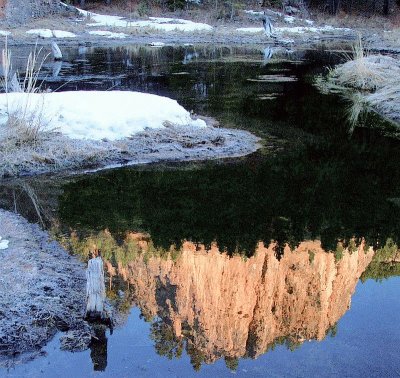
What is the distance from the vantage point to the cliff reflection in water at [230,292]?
189 inches

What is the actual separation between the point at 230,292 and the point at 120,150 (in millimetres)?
4575

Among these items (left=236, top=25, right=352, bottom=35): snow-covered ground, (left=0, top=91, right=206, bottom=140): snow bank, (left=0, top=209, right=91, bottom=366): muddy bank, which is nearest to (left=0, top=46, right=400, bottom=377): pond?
(left=0, top=209, right=91, bottom=366): muddy bank

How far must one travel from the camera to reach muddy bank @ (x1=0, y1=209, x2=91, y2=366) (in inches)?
172

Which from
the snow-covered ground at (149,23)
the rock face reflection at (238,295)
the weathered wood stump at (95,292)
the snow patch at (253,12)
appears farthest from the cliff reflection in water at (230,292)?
the snow patch at (253,12)

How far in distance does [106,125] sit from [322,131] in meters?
4.88

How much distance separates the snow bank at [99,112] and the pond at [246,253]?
4.30 ft

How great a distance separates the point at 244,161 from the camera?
9.66 m

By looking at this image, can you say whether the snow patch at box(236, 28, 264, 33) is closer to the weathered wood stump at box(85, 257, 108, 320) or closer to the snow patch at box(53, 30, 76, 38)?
the snow patch at box(53, 30, 76, 38)

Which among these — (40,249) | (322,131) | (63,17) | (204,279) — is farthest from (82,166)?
(63,17)

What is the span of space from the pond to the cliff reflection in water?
2cm

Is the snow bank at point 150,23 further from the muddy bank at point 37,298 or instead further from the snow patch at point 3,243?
the muddy bank at point 37,298

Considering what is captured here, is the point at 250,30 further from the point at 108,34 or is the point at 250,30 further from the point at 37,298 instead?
the point at 37,298

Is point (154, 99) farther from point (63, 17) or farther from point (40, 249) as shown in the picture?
point (63, 17)

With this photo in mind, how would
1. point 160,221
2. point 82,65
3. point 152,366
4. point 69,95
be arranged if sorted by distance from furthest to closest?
point 82,65 → point 69,95 → point 160,221 → point 152,366
